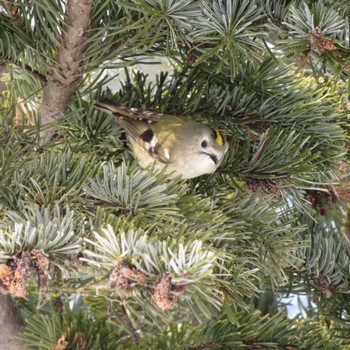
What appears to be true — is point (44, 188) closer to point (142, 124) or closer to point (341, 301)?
point (142, 124)

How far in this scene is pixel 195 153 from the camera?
1.20m

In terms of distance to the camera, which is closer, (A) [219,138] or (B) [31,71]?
(B) [31,71]

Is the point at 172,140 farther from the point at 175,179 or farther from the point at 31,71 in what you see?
the point at 175,179

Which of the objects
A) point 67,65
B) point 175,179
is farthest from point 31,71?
point 175,179

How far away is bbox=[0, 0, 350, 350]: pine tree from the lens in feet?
2.06

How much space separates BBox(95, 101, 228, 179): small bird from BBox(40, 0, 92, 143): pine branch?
0.26ft

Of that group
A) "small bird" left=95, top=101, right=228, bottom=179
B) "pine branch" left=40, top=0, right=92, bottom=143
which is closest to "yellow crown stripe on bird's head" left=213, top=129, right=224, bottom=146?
"small bird" left=95, top=101, right=228, bottom=179

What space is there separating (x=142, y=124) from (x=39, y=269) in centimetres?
56

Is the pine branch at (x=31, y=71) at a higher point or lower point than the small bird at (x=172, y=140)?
higher

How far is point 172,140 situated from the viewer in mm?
1307

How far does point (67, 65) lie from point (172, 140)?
1.37ft

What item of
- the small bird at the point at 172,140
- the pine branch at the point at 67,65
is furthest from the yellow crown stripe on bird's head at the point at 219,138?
the pine branch at the point at 67,65

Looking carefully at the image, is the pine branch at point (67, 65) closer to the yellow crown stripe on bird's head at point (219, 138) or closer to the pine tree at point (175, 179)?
the pine tree at point (175, 179)

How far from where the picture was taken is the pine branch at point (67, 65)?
855 mm
